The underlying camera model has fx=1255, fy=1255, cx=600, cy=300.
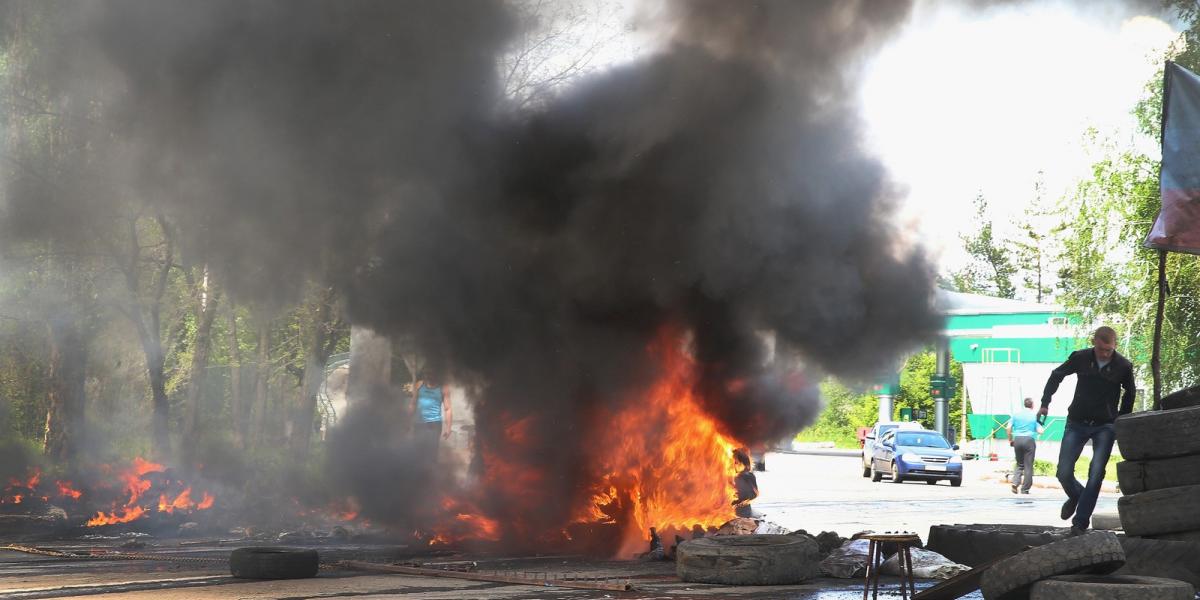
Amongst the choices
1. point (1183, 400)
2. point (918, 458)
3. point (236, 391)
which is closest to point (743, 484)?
point (1183, 400)

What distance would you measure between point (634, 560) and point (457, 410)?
7.16 m

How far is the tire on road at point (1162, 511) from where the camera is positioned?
8.65 metres

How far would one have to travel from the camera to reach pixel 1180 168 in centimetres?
967

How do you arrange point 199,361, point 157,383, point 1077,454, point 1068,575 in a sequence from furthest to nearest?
point 199,361 < point 157,383 < point 1077,454 < point 1068,575

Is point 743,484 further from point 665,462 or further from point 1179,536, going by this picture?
point 1179,536

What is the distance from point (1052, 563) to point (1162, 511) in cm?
181

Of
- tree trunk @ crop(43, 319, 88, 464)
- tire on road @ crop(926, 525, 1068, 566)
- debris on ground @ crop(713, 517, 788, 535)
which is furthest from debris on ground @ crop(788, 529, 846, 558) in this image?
tree trunk @ crop(43, 319, 88, 464)

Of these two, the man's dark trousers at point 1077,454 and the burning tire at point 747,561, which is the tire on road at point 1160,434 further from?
the burning tire at point 747,561

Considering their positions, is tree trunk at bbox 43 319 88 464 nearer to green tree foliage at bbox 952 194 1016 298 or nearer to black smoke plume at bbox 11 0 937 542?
black smoke plume at bbox 11 0 937 542

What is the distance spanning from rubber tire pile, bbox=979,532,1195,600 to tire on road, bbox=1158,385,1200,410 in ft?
9.06

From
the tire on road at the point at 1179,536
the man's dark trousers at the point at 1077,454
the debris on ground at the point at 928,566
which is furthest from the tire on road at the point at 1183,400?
the debris on ground at the point at 928,566

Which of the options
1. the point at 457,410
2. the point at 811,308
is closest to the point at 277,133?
the point at 457,410

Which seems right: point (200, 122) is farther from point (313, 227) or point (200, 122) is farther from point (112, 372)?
point (112, 372)

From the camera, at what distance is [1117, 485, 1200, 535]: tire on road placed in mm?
8648
